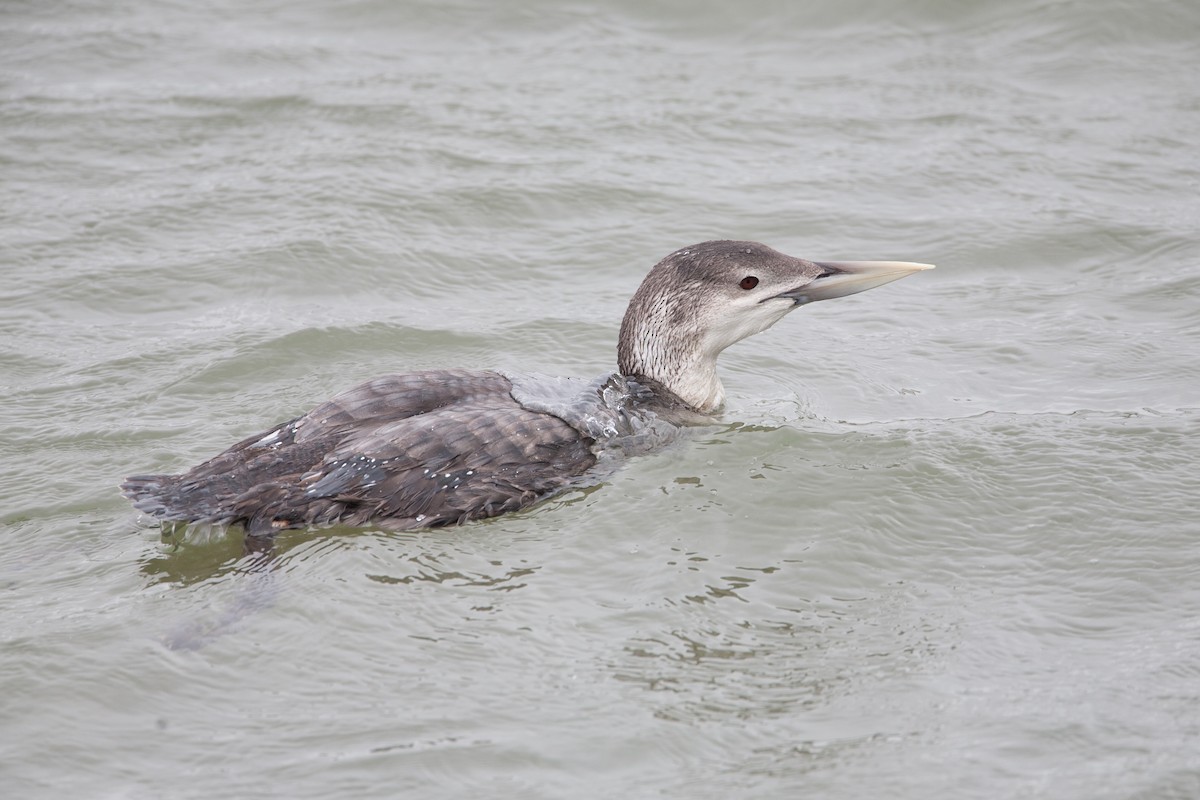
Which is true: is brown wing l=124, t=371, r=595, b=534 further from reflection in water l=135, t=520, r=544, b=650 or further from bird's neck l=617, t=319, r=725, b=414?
bird's neck l=617, t=319, r=725, b=414

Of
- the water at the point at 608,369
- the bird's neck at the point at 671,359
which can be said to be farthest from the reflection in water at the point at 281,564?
the bird's neck at the point at 671,359

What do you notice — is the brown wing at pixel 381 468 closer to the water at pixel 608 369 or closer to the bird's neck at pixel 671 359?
the water at pixel 608 369

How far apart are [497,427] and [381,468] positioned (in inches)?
19.5

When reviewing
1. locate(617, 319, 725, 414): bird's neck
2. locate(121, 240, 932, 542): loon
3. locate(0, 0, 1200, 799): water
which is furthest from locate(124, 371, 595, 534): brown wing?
locate(617, 319, 725, 414): bird's neck

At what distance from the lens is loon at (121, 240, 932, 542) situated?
5113mm

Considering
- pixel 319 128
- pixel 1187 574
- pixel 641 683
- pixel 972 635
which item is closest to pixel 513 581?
pixel 641 683

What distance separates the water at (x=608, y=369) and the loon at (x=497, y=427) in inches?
5.7

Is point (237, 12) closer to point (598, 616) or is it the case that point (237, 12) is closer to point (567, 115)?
point (567, 115)

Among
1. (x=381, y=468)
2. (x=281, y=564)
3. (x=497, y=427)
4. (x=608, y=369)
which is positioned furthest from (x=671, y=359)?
(x=281, y=564)

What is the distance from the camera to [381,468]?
5.14 meters

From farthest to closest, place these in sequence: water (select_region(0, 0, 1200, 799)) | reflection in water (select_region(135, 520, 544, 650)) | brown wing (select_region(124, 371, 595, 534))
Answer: brown wing (select_region(124, 371, 595, 534))
reflection in water (select_region(135, 520, 544, 650))
water (select_region(0, 0, 1200, 799))

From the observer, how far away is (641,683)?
4.50m

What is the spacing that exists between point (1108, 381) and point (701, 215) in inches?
110

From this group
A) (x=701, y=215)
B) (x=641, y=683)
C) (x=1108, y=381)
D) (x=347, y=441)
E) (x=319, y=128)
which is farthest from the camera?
(x=319, y=128)
